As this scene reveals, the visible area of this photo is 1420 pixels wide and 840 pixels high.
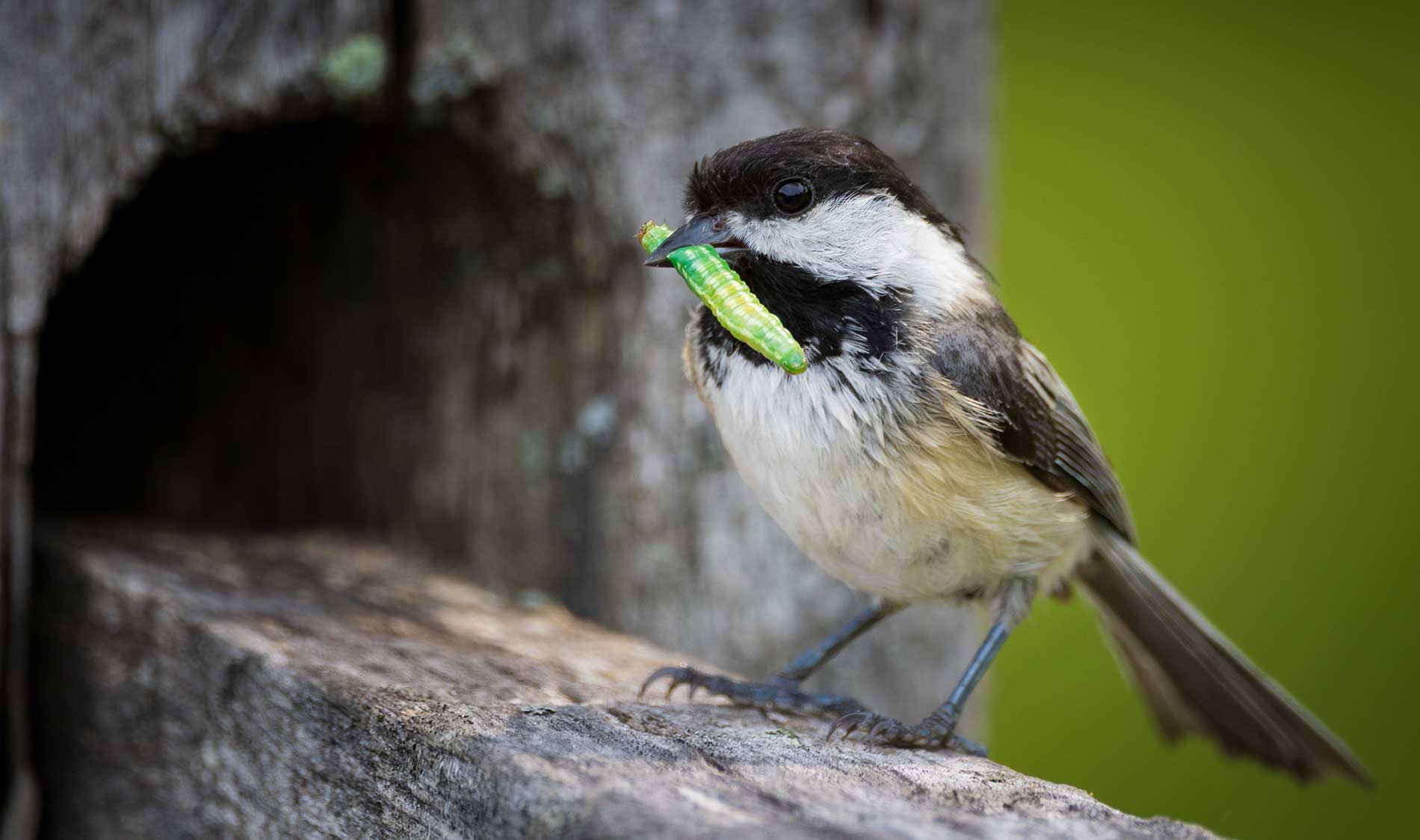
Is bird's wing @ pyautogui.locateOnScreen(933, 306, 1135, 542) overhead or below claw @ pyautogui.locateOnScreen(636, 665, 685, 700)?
overhead

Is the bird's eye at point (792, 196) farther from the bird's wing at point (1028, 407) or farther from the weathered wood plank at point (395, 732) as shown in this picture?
the weathered wood plank at point (395, 732)

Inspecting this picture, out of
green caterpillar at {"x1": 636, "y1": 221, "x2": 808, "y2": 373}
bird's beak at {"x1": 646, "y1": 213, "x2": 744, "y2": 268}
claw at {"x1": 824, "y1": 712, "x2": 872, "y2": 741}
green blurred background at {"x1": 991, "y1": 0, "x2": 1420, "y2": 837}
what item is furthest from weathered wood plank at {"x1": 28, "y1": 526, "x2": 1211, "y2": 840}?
green blurred background at {"x1": 991, "y1": 0, "x2": 1420, "y2": 837}

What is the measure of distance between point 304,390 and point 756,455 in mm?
1697

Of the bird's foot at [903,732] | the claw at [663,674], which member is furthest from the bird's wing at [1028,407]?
the claw at [663,674]

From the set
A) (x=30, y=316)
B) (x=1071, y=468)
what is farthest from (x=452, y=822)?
(x=30, y=316)

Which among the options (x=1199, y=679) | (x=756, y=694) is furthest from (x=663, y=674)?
(x=1199, y=679)

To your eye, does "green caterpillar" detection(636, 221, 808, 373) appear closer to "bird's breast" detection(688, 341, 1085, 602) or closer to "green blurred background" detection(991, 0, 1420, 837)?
"bird's breast" detection(688, 341, 1085, 602)

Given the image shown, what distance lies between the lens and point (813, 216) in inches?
70.2

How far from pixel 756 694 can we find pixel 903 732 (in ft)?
0.85

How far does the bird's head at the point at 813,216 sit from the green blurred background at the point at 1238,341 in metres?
1.78

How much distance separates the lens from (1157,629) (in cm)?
230

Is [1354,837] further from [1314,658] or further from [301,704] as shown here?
[301,704]

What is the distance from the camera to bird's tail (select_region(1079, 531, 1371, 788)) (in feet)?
7.27

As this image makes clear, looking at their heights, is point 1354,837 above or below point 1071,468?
below
